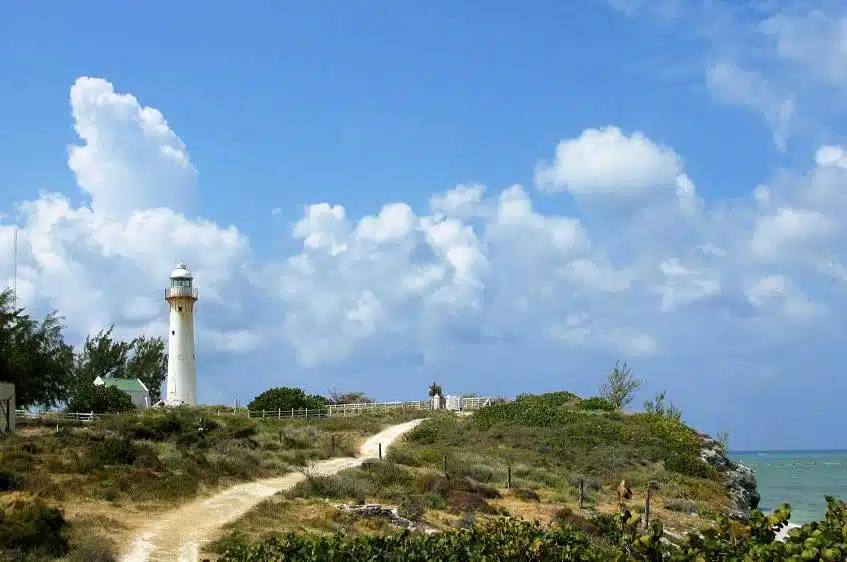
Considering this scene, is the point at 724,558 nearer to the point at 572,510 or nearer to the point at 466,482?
the point at 572,510

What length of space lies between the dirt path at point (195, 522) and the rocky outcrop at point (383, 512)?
308 centimetres

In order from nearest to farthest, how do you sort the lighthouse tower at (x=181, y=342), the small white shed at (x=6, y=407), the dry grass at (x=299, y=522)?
the dry grass at (x=299, y=522), the small white shed at (x=6, y=407), the lighthouse tower at (x=181, y=342)

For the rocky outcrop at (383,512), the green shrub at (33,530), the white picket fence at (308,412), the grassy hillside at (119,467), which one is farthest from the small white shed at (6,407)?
the rocky outcrop at (383,512)

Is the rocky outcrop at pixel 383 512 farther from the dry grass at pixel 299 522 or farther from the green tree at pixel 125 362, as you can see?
the green tree at pixel 125 362

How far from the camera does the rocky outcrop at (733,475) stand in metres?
39.4

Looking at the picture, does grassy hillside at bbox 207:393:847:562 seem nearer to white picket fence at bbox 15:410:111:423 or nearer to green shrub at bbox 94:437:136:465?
green shrub at bbox 94:437:136:465

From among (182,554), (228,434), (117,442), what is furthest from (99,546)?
(228,434)

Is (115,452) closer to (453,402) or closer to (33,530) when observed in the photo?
(33,530)

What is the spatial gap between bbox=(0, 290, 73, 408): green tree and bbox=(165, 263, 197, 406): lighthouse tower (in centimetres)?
738

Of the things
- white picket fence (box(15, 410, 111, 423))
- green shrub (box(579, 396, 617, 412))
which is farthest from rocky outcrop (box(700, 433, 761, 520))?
white picket fence (box(15, 410, 111, 423))

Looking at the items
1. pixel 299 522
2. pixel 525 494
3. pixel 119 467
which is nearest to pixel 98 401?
pixel 119 467

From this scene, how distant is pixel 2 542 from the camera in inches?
689

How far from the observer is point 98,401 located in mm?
48094

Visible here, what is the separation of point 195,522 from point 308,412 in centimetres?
3404
